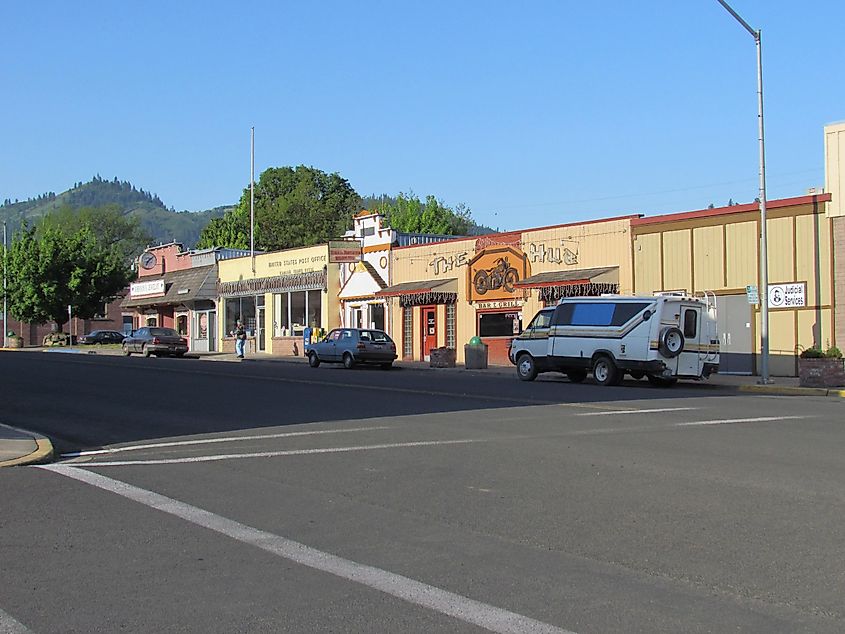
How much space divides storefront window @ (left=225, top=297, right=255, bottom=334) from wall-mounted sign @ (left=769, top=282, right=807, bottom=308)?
33325 millimetres

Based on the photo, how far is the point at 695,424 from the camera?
1548 centimetres

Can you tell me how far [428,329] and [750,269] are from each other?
1638cm

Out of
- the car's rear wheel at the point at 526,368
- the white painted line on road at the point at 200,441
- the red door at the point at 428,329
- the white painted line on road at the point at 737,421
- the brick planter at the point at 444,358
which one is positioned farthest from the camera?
the red door at the point at 428,329

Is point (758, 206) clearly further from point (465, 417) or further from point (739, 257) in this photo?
point (465, 417)

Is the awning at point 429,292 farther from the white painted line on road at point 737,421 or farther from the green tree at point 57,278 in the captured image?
the green tree at point 57,278

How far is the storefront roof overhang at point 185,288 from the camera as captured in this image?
196 feet

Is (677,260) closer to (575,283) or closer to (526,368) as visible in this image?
(575,283)

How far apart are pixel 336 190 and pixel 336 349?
66833 millimetres

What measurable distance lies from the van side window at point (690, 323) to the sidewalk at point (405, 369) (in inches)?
65.7

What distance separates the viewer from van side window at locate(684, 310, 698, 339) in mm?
26016

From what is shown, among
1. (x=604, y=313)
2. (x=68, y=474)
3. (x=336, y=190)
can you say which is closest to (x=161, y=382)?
(x=604, y=313)

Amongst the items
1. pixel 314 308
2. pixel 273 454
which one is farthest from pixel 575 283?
pixel 273 454

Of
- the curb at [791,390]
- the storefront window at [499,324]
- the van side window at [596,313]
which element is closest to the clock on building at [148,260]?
the storefront window at [499,324]

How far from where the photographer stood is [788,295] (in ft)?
97.2
